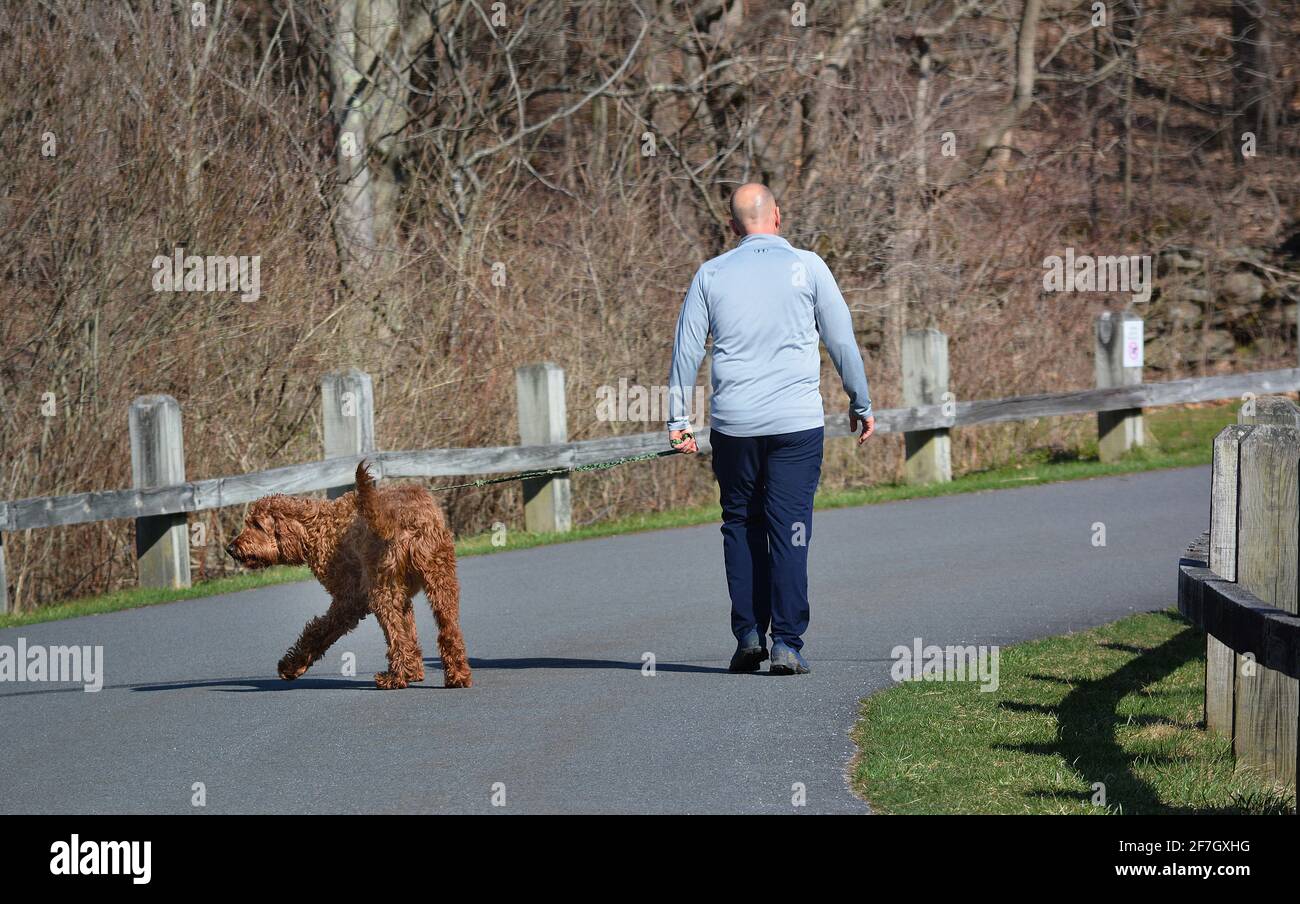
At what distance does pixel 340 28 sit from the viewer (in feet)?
66.7

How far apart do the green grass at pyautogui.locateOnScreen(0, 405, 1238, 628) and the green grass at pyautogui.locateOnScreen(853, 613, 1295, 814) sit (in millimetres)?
6436

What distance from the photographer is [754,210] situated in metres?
8.46

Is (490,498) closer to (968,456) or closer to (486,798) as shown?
(968,456)

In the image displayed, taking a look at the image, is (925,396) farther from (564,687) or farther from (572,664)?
(564,687)

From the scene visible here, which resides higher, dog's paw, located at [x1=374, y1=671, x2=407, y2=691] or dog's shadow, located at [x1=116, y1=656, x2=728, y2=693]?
dog's paw, located at [x1=374, y1=671, x2=407, y2=691]

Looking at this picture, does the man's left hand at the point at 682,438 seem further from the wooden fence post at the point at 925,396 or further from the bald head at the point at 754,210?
the wooden fence post at the point at 925,396

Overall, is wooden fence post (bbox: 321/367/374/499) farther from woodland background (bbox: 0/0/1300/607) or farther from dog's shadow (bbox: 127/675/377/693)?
dog's shadow (bbox: 127/675/377/693)

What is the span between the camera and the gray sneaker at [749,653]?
8.71 m

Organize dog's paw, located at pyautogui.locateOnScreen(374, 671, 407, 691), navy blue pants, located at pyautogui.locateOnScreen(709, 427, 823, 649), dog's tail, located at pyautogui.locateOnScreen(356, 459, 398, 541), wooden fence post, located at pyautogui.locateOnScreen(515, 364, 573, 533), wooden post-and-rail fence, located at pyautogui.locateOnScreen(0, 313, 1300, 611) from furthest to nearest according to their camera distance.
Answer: wooden fence post, located at pyautogui.locateOnScreen(515, 364, 573, 533) < wooden post-and-rail fence, located at pyautogui.locateOnScreen(0, 313, 1300, 611) < dog's paw, located at pyautogui.locateOnScreen(374, 671, 407, 691) < navy blue pants, located at pyautogui.locateOnScreen(709, 427, 823, 649) < dog's tail, located at pyautogui.locateOnScreen(356, 459, 398, 541)

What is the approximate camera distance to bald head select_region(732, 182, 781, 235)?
27.8 ft

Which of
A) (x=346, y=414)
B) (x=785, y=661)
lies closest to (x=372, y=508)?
(x=785, y=661)

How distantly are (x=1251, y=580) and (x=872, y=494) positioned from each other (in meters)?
11.1

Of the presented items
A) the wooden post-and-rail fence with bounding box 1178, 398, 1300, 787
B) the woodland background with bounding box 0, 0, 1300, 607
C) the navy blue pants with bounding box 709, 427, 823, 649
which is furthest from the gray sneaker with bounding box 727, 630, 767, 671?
the woodland background with bounding box 0, 0, 1300, 607

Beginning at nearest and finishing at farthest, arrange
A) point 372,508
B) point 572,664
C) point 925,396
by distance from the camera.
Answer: point 372,508
point 572,664
point 925,396
